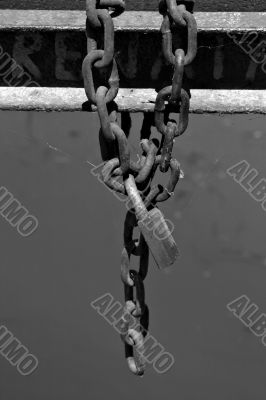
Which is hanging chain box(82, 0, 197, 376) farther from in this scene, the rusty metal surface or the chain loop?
the rusty metal surface

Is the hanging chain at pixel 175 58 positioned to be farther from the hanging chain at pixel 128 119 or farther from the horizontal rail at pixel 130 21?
the horizontal rail at pixel 130 21

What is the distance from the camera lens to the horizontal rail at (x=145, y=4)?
1.08 metres

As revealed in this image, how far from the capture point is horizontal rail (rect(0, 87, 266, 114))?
3.43 ft

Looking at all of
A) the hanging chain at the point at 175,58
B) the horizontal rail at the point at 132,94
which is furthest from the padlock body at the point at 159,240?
the horizontal rail at the point at 132,94

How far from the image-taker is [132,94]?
1.03 metres

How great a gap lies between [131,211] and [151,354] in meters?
0.59

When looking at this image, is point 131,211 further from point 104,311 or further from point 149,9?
point 104,311

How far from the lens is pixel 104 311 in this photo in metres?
1.49

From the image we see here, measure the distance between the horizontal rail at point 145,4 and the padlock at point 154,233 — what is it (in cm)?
36

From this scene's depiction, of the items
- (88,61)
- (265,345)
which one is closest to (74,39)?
(88,61)

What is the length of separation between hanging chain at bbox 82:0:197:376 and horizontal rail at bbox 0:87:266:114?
0.10 metres

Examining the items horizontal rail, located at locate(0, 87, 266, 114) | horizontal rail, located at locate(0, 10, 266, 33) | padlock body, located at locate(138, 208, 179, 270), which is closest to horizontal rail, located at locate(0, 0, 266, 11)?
horizontal rail, located at locate(0, 10, 266, 33)

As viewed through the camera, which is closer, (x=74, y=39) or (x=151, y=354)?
(x=74, y=39)

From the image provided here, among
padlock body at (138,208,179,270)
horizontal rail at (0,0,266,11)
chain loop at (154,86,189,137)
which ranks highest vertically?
horizontal rail at (0,0,266,11)
